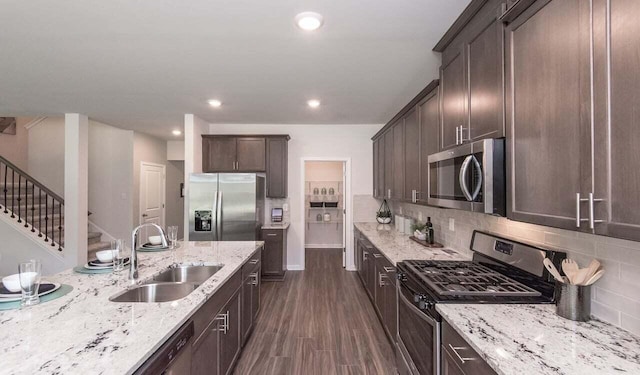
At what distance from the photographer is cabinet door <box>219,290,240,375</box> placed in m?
1.97

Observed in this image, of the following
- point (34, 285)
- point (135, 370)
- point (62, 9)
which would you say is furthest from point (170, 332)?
point (62, 9)

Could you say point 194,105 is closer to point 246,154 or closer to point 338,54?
point 246,154

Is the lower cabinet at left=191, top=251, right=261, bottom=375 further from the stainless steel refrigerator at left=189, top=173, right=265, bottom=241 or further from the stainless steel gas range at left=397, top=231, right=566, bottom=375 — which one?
the stainless steel refrigerator at left=189, top=173, right=265, bottom=241

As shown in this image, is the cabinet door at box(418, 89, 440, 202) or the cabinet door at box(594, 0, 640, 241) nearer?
the cabinet door at box(594, 0, 640, 241)

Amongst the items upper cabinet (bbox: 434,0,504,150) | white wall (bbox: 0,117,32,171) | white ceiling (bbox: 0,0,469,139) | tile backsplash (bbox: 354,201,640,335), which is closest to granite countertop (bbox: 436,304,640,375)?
tile backsplash (bbox: 354,201,640,335)

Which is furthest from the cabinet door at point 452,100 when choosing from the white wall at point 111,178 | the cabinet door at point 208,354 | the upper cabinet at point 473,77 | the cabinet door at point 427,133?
the white wall at point 111,178

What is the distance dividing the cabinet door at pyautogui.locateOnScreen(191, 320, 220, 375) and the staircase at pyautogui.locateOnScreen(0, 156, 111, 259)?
4363 mm

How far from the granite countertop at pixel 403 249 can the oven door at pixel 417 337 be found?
0.40 meters

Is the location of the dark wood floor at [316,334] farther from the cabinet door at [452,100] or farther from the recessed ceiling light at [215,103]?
the recessed ceiling light at [215,103]

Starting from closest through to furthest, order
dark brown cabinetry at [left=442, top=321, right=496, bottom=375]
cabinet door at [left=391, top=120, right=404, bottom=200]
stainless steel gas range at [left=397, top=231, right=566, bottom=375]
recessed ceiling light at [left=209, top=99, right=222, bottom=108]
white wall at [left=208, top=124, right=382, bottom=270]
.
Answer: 1. dark brown cabinetry at [left=442, top=321, right=496, bottom=375]
2. stainless steel gas range at [left=397, top=231, right=566, bottom=375]
3. cabinet door at [left=391, top=120, right=404, bottom=200]
4. recessed ceiling light at [left=209, top=99, right=222, bottom=108]
5. white wall at [left=208, top=124, right=382, bottom=270]

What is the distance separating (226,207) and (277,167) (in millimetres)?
1134

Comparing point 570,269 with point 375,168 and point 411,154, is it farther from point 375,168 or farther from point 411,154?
point 375,168

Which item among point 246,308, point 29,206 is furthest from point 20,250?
point 246,308

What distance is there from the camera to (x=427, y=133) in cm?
265
